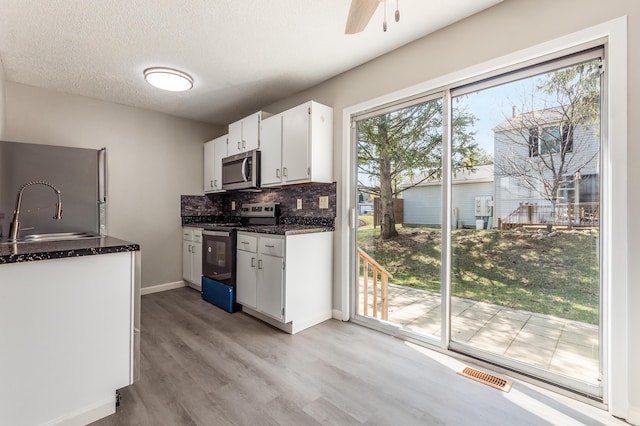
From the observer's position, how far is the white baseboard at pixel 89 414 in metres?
1.48

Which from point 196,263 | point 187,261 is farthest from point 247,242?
point 187,261

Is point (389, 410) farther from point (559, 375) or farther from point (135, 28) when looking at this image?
point (135, 28)

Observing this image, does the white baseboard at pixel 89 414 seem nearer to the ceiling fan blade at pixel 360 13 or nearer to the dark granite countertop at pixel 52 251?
the dark granite countertop at pixel 52 251

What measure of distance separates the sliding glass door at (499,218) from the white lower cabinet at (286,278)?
0.53 m

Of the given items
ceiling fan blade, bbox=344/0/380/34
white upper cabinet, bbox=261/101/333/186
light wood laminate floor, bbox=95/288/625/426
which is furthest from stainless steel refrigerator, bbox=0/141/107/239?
ceiling fan blade, bbox=344/0/380/34

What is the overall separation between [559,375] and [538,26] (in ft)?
7.26

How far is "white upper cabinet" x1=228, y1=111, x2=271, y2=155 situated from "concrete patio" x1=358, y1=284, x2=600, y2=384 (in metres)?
2.38

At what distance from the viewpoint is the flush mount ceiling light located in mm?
2857

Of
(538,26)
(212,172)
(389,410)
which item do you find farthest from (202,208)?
(538,26)

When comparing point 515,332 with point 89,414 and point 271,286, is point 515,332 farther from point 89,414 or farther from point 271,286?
point 89,414

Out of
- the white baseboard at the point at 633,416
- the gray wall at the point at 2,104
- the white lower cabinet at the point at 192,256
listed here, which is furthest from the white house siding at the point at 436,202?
the gray wall at the point at 2,104

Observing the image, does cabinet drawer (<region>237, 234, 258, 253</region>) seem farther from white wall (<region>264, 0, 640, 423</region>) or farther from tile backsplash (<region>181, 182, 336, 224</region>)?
white wall (<region>264, 0, 640, 423</region>)

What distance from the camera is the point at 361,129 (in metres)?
2.99

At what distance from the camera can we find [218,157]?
4.21 metres
